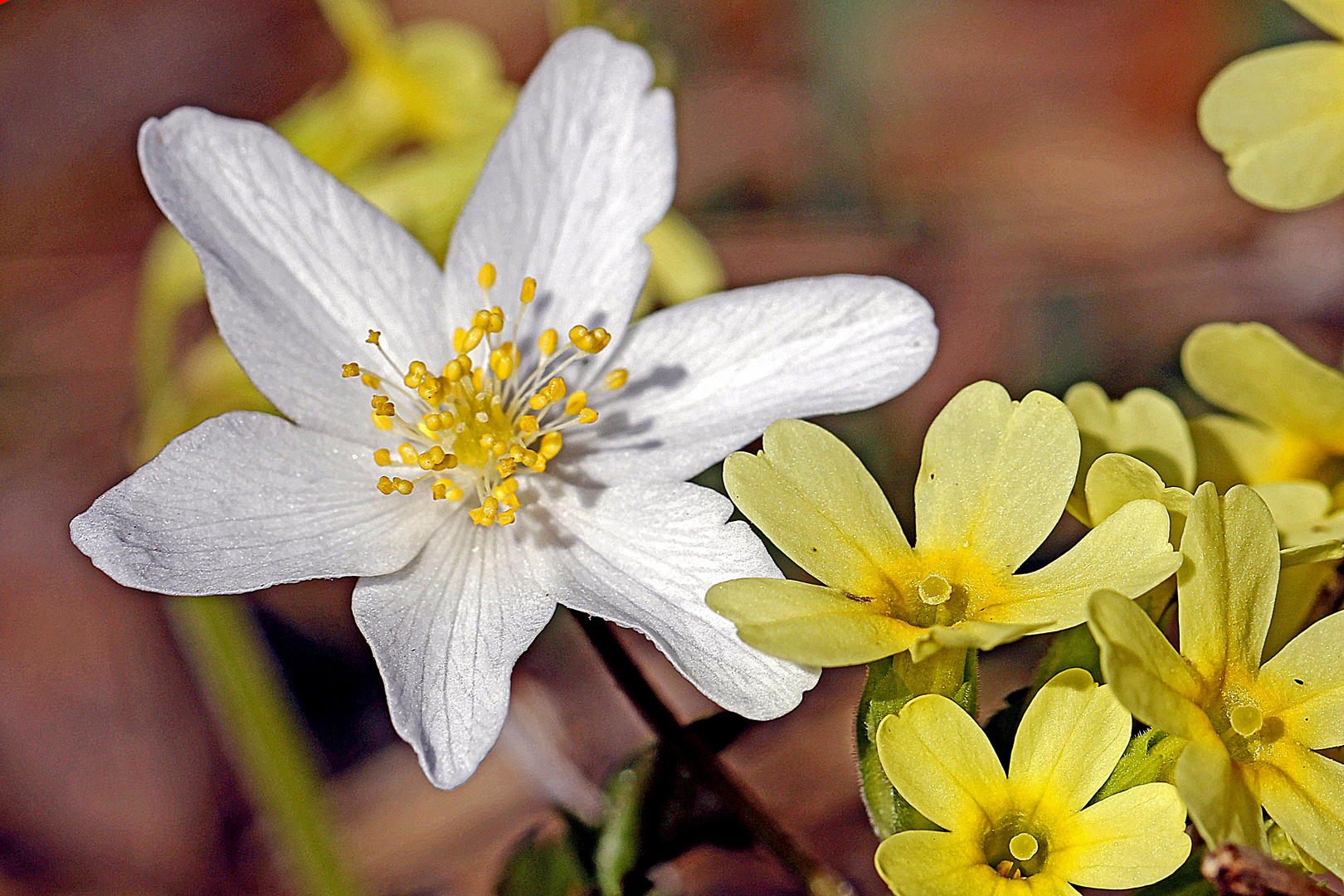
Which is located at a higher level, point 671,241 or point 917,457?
point 671,241

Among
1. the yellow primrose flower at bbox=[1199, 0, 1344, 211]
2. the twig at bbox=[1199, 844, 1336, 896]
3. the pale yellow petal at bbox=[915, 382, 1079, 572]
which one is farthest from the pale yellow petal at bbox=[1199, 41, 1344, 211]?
the twig at bbox=[1199, 844, 1336, 896]

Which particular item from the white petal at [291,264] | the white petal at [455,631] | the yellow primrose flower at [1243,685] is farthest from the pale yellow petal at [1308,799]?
the white petal at [291,264]

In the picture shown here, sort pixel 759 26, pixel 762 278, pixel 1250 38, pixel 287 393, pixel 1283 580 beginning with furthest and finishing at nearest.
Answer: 1. pixel 759 26
2. pixel 1250 38
3. pixel 762 278
4. pixel 287 393
5. pixel 1283 580

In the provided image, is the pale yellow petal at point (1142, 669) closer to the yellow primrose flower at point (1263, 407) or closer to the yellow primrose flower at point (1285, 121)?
the yellow primrose flower at point (1263, 407)

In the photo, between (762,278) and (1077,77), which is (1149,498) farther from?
(1077,77)

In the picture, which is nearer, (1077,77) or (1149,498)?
(1149,498)

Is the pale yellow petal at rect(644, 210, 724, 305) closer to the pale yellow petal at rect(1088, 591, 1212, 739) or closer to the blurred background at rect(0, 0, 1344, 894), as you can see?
the blurred background at rect(0, 0, 1344, 894)

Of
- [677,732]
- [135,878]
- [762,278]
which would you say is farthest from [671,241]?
[135,878]
